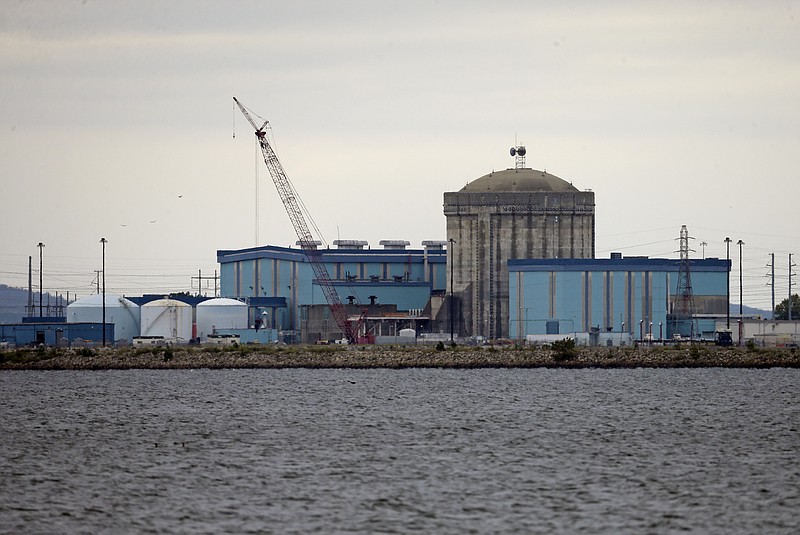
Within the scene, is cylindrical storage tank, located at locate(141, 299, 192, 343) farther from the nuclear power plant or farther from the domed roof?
the domed roof

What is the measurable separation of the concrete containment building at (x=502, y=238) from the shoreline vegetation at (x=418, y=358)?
Answer: 110 feet

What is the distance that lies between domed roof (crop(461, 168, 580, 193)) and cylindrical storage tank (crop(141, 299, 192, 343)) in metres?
35.2

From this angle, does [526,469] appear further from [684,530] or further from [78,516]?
[78,516]

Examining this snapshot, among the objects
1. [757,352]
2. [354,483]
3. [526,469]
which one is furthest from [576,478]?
[757,352]

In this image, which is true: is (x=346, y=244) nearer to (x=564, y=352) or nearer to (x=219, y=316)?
(x=219, y=316)

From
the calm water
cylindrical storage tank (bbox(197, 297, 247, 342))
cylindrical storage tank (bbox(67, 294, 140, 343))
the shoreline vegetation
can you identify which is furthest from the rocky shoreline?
cylindrical storage tank (bbox(67, 294, 140, 343))

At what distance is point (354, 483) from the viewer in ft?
136

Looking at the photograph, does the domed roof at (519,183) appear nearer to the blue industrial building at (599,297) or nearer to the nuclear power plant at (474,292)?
the nuclear power plant at (474,292)

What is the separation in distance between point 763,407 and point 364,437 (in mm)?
23421

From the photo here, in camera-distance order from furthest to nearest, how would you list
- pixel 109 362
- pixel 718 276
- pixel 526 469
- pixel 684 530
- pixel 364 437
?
pixel 718 276 < pixel 109 362 < pixel 364 437 < pixel 526 469 < pixel 684 530

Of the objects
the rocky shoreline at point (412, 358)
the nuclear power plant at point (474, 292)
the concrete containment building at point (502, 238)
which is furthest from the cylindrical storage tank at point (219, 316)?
the rocky shoreline at point (412, 358)

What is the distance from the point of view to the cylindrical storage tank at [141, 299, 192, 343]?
16375 cm

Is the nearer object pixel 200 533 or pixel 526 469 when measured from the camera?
pixel 200 533

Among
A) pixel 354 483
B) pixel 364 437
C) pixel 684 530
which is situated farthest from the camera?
pixel 364 437
